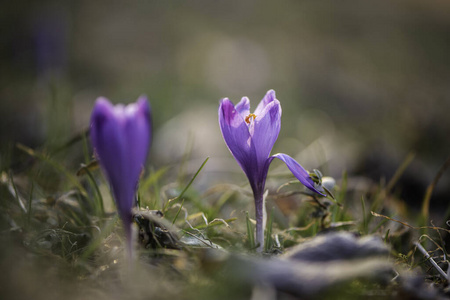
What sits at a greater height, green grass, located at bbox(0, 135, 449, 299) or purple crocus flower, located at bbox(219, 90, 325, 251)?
purple crocus flower, located at bbox(219, 90, 325, 251)

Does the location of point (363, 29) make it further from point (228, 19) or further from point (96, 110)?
point (96, 110)

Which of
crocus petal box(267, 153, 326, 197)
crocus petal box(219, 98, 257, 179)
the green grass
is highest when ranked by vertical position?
crocus petal box(219, 98, 257, 179)

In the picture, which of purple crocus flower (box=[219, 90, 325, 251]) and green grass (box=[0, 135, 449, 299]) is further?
purple crocus flower (box=[219, 90, 325, 251])

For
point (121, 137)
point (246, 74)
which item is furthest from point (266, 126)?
point (246, 74)

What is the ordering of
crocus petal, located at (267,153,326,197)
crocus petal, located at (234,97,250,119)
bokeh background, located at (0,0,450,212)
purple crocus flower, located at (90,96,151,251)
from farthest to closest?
bokeh background, located at (0,0,450,212)
crocus petal, located at (234,97,250,119)
crocus petal, located at (267,153,326,197)
purple crocus flower, located at (90,96,151,251)

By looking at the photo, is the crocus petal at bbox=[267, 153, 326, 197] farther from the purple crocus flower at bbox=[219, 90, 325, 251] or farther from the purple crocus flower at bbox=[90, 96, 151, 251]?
the purple crocus flower at bbox=[90, 96, 151, 251]

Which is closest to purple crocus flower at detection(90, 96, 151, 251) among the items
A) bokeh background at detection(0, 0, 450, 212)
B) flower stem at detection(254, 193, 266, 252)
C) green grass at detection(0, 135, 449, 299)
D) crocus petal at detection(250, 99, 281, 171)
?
green grass at detection(0, 135, 449, 299)
